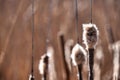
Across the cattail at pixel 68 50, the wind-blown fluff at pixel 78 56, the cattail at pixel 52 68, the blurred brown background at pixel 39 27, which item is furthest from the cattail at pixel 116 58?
the wind-blown fluff at pixel 78 56

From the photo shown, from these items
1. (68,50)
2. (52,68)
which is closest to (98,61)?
(68,50)


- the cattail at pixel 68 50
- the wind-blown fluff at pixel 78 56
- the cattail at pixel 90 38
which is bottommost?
the wind-blown fluff at pixel 78 56

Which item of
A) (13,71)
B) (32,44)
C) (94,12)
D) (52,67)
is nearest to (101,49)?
(94,12)

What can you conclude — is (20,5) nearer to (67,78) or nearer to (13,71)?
(13,71)

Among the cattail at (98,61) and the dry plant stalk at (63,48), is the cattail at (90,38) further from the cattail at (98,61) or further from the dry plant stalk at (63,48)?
the dry plant stalk at (63,48)

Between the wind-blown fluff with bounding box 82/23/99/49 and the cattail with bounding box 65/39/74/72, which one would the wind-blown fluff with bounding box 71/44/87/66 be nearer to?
the wind-blown fluff with bounding box 82/23/99/49

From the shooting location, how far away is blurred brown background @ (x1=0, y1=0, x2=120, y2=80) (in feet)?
5.76

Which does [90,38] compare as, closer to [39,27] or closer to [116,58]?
[116,58]

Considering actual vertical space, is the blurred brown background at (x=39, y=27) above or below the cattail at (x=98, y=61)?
above

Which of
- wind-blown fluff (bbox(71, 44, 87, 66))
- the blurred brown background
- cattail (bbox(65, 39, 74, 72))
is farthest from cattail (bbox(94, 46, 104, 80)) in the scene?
wind-blown fluff (bbox(71, 44, 87, 66))

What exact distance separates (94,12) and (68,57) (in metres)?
0.35

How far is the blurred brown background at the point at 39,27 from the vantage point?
175 centimetres

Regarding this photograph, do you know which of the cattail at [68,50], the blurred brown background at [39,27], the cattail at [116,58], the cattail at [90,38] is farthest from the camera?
the cattail at [68,50]

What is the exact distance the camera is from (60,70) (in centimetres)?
188
